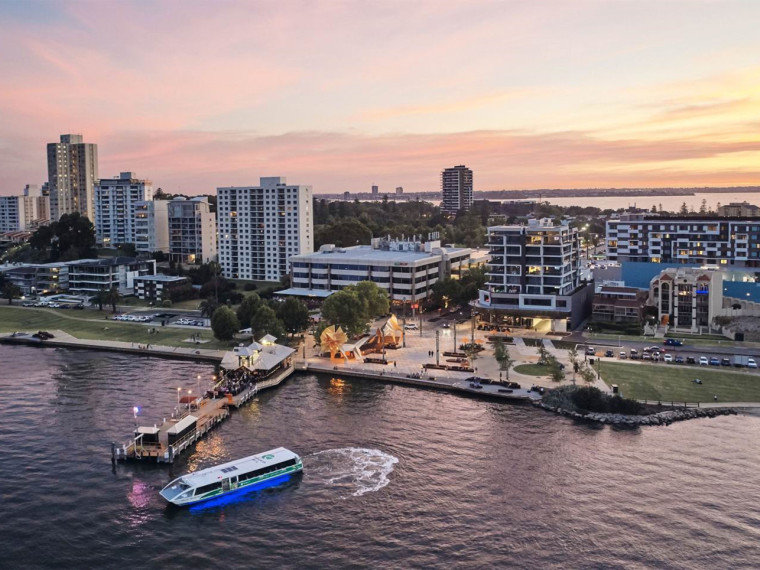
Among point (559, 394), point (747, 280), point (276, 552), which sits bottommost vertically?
point (276, 552)

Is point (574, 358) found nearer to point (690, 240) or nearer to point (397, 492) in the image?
point (397, 492)

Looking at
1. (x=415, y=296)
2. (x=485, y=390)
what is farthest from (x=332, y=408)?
(x=415, y=296)

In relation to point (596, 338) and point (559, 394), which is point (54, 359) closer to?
point (559, 394)

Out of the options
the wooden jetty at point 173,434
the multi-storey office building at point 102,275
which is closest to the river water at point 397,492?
the wooden jetty at point 173,434

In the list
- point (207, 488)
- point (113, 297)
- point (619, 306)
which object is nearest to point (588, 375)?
point (619, 306)

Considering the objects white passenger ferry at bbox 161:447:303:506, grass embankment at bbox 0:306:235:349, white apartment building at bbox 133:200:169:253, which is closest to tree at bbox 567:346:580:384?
white passenger ferry at bbox 161:447:303:506

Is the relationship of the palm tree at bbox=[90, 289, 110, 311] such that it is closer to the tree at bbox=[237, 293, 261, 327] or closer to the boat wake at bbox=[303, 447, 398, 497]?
the tree at bbox=[237, 293, 261, 327]
